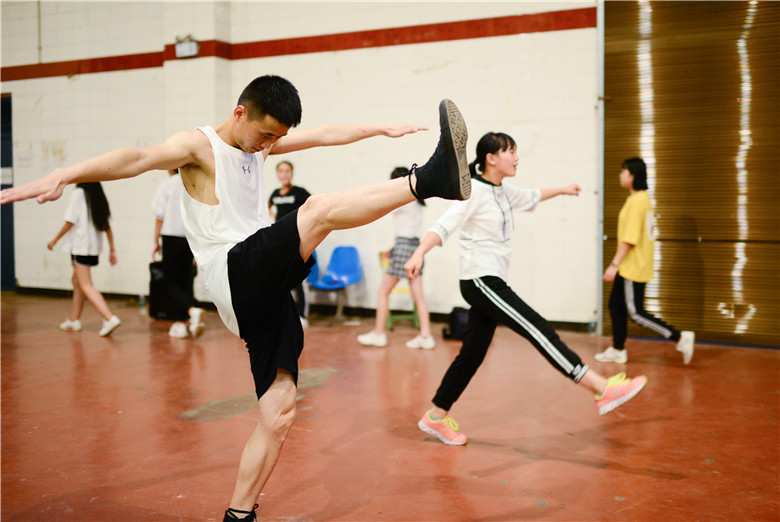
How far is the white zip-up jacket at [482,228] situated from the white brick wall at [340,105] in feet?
12.4

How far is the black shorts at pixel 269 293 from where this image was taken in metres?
2.54

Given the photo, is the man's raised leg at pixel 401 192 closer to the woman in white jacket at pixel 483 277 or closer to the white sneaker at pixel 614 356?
the woman in white jacket at pixel 483 277

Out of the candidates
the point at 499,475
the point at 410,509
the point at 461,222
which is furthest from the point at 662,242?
the point at 410,509

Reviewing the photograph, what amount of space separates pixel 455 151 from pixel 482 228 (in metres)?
1.69

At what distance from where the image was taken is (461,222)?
405cm

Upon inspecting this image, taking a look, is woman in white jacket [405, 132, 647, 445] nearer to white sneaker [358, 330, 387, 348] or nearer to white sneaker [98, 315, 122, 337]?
white sneaker [358, 330, 387, 348]

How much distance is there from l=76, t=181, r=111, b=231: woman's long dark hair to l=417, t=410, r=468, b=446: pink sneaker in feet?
15.7

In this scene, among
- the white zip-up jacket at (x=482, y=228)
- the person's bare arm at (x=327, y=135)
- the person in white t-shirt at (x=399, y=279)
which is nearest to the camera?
the person's bare arm at (x=327, y=135)

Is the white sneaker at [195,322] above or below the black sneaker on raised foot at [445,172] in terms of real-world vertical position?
below

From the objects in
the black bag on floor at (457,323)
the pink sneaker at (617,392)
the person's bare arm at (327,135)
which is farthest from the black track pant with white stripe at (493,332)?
the black bag on floor at (457,323)

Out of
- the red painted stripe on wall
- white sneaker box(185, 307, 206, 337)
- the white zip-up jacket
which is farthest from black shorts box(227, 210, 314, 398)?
the red painted stripe on wall

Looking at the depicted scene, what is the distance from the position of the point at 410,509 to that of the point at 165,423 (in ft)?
6.48

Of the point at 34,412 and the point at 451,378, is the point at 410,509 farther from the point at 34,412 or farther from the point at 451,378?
the point at 34,412

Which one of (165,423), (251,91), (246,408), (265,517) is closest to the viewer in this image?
(251,91)
